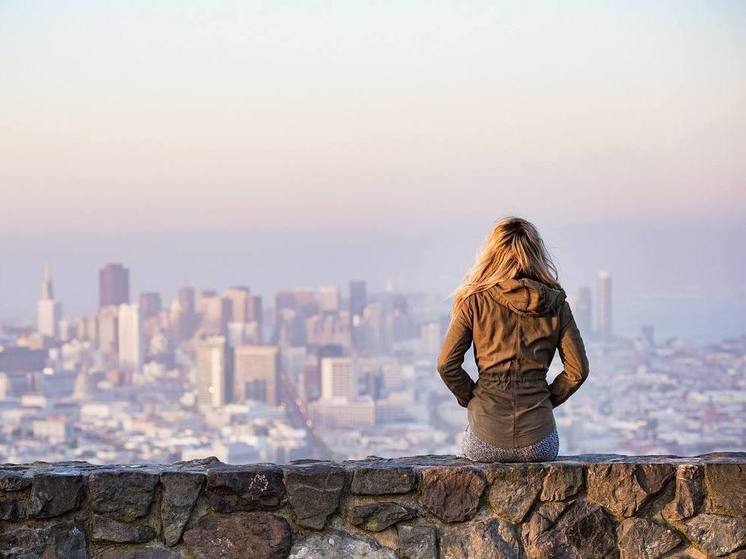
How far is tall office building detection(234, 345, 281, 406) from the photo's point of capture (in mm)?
65000

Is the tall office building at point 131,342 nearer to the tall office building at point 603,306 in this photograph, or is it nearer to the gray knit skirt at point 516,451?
the tall office building at point 603,306

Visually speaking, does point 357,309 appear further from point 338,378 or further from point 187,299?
point 187,299

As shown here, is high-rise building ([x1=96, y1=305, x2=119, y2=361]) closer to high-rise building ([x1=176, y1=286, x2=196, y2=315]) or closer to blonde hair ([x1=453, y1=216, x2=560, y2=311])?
high-rise building ([x1=176, y1=286, x2=196, y2=315])

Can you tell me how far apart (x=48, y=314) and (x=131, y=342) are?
27.6 ft

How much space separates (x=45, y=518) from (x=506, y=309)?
1.52 m

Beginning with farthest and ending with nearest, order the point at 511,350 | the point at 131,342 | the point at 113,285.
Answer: the point at 113,285 → the point at 131,342 → the point at 511,350

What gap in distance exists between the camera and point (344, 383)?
212 feet

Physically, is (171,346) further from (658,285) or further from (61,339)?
(658,285)

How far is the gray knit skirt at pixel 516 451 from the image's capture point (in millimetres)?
3869

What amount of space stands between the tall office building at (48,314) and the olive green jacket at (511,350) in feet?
239

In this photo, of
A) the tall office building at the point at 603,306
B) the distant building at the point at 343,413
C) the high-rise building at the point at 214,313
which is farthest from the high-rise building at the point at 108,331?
the tall office building at the point at 603,306

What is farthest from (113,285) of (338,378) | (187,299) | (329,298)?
→ (338,378)

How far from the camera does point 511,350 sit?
12.7 feet

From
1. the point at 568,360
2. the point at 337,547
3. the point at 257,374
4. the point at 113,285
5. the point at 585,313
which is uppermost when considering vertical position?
the point at 113,285
